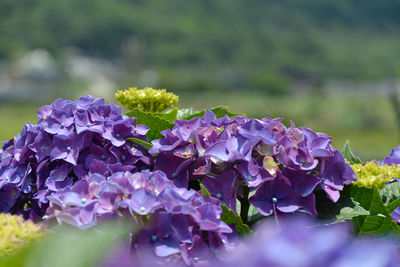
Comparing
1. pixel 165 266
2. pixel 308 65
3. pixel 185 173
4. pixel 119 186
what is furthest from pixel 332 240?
pixel 308 65

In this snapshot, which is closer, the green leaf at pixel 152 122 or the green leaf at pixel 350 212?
the green leaf at pixel 350 212

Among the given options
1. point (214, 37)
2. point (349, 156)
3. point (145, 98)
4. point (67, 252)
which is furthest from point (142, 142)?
point (214, 37)

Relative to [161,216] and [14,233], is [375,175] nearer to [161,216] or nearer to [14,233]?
[161,216]

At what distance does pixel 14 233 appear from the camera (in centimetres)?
109

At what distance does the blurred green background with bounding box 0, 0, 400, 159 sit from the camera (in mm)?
83938

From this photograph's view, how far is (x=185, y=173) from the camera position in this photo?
5.01 feet

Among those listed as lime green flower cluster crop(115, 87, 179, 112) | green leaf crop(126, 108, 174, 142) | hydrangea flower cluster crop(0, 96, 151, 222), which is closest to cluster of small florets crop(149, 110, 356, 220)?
hydrangea flower cluster crop(0, 96, 151, 222)

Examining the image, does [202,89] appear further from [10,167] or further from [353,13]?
[10,167]

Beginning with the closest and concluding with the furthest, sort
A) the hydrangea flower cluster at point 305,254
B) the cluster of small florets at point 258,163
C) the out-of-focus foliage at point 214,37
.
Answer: the hydrangea flower cluster at point 305,254, the cluster of small florets at point 258,163, the out-of-focus foliage at point 214,37

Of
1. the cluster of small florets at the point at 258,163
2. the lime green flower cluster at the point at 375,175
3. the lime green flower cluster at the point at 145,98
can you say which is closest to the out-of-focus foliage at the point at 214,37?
the lime green flower cluster at the point at 145,98

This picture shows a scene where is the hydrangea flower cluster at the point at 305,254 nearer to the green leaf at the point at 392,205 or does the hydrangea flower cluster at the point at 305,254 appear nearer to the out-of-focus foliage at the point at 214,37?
the green leaf at the point at 392,205

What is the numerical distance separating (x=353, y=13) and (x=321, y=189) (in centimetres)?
13423

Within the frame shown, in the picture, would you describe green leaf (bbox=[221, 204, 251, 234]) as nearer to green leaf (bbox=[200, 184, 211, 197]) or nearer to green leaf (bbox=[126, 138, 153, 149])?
green leaf (bbox=[200, 184, 211, 197])

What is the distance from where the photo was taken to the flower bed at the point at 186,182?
1228 mm
